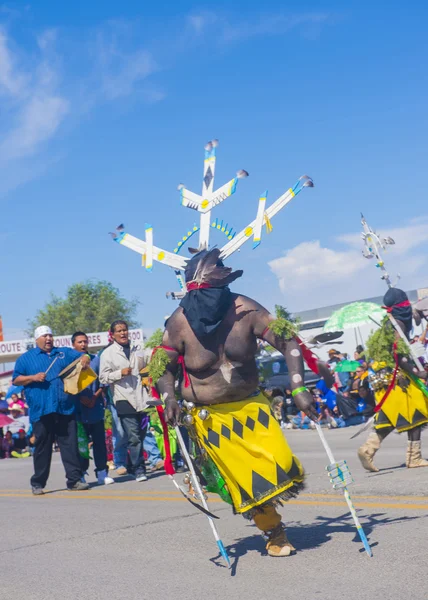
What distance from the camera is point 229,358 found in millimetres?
5531

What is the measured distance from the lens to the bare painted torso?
18.0 feet

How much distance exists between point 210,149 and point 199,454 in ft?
24.1

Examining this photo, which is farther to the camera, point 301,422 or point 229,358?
point 301,422

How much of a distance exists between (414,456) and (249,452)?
4.31m

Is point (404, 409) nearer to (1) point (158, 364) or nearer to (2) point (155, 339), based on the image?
(2) point (155, 339)

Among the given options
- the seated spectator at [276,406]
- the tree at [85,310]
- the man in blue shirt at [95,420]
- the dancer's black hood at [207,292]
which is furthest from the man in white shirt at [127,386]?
the tree at [85,310]

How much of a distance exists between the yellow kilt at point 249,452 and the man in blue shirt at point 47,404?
5.39m

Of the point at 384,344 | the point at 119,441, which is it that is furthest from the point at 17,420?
the point at 384,344

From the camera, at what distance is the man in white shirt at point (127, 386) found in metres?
11.3

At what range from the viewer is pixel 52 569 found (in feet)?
19.0

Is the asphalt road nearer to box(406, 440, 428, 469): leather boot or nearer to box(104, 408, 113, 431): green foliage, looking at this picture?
box(406, 440, 428, 469): leather boot

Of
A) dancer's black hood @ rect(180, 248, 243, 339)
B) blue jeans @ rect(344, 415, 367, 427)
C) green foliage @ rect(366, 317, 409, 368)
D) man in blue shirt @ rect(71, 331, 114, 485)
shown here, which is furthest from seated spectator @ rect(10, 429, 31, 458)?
dancer's black hood @ rect(180, 248, 243, 339)

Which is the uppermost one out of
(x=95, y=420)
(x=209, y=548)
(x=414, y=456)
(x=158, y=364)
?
(x=158, y=364)

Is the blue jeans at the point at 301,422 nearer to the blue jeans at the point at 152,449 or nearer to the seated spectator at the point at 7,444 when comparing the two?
the seated spectator at the point at 7,444
